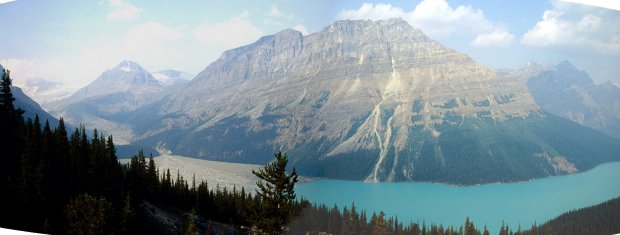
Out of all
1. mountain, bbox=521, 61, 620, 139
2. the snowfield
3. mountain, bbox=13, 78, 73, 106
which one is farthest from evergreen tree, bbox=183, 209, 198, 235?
the snowfield

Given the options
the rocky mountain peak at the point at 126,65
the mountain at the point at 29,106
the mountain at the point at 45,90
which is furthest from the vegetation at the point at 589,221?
the mountain at the point at 29,106

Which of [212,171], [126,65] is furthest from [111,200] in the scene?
[212,171]

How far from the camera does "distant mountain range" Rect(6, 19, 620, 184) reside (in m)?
30.5

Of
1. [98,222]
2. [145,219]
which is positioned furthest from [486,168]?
[98,222]

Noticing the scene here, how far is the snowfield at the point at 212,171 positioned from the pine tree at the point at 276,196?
38584 millimetres

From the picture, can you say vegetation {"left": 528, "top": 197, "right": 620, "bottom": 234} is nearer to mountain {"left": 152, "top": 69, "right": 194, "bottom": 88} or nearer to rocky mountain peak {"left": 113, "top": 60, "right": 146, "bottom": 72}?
rocky mountain peak {"left": 113, "top": 60, "right": 146, "bottom": 72}

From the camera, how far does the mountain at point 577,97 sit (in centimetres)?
4156

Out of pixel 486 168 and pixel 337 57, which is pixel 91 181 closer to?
pixel 337 57

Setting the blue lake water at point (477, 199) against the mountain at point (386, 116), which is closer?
the blue lake water at point (477, 199)

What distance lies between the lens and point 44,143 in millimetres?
18625

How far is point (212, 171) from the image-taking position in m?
63.4

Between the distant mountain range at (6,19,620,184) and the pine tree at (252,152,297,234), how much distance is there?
664 centimetres

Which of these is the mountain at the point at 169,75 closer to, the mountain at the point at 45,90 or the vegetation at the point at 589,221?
the mountain at the point at 45,90

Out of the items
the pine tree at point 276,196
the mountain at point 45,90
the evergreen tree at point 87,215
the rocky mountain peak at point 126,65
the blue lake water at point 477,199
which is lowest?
the blue lake water at point 477,199
